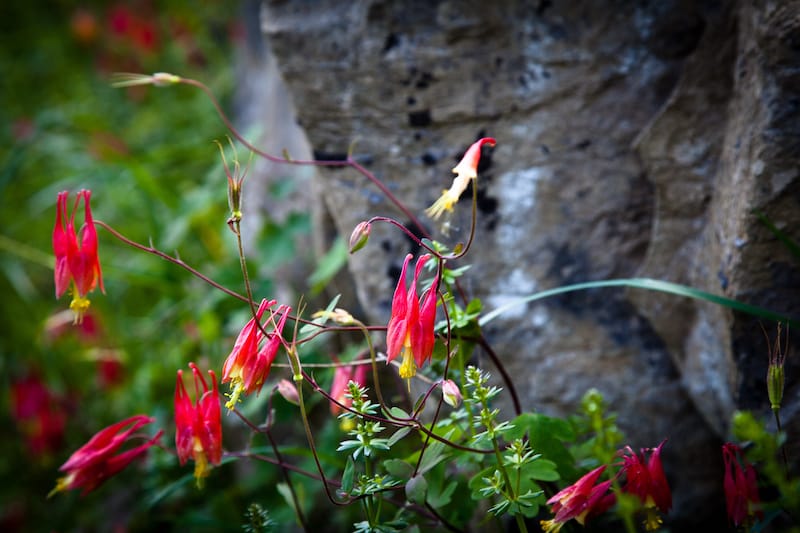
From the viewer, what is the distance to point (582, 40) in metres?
A: 1.27

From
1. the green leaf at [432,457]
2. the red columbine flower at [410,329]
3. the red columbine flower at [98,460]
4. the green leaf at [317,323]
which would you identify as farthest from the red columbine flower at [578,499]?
the red columbine flower at [98,460]

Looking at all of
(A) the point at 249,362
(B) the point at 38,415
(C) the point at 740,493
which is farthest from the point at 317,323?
(B) the point at 38,415

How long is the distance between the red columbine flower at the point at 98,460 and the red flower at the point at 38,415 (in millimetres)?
1415

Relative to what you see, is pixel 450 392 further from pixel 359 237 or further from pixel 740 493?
pixel 740 493

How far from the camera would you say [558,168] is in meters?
1.31

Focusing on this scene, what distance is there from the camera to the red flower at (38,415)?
2285 mm

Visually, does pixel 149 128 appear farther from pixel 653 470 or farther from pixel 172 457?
pixel 653 470

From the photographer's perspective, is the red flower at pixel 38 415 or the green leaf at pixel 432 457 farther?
the red flower at pixel 38 415

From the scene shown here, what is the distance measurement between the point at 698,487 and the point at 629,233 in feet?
1.65

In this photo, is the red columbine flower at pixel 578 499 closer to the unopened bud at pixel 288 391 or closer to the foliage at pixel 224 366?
the foliage at pixel 224 366

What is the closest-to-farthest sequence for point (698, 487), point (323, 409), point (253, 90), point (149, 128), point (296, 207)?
point (698, 487) < point (323, 409) < point (296, 207) < point (253, 90) < point (149, 128)

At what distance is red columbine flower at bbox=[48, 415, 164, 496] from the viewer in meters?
1.03

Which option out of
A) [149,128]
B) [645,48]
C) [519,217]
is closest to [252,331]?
[519,217]

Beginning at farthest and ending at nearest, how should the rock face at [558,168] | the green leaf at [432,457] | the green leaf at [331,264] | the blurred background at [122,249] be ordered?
1. the blurred background at [122,249]
2. the green leaf at [331,264]
3. the rock face at [558,168]
4. the green leaf at [432,457]
